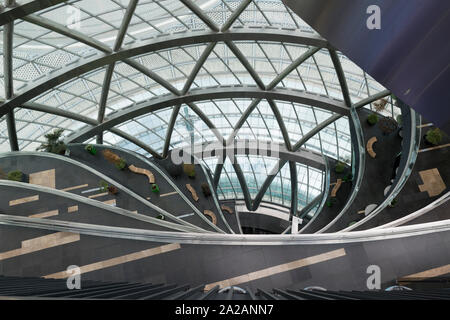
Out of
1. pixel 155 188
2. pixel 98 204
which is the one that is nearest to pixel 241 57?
pixel 155 188

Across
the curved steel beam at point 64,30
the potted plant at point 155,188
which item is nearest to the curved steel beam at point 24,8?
the curved steel beam at point 64,30

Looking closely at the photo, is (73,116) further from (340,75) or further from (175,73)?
(340,75)

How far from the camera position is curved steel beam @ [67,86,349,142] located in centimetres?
3519

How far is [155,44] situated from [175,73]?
868 centimetres

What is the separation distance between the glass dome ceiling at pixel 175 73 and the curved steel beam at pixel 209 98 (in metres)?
0.13

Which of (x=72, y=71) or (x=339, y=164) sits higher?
(x=72, y=71)

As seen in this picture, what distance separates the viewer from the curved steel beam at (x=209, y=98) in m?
35.2

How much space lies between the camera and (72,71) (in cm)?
2730

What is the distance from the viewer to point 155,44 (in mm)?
26953

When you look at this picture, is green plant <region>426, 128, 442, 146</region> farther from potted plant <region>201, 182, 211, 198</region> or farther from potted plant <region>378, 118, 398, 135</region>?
potted plant <region>201, 182, 211, 198</region>

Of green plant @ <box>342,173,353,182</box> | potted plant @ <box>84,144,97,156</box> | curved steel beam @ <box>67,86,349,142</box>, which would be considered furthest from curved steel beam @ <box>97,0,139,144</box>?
green plant @ <box>342,173,353,182</box>

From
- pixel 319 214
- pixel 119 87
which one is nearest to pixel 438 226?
pixel 319 214
